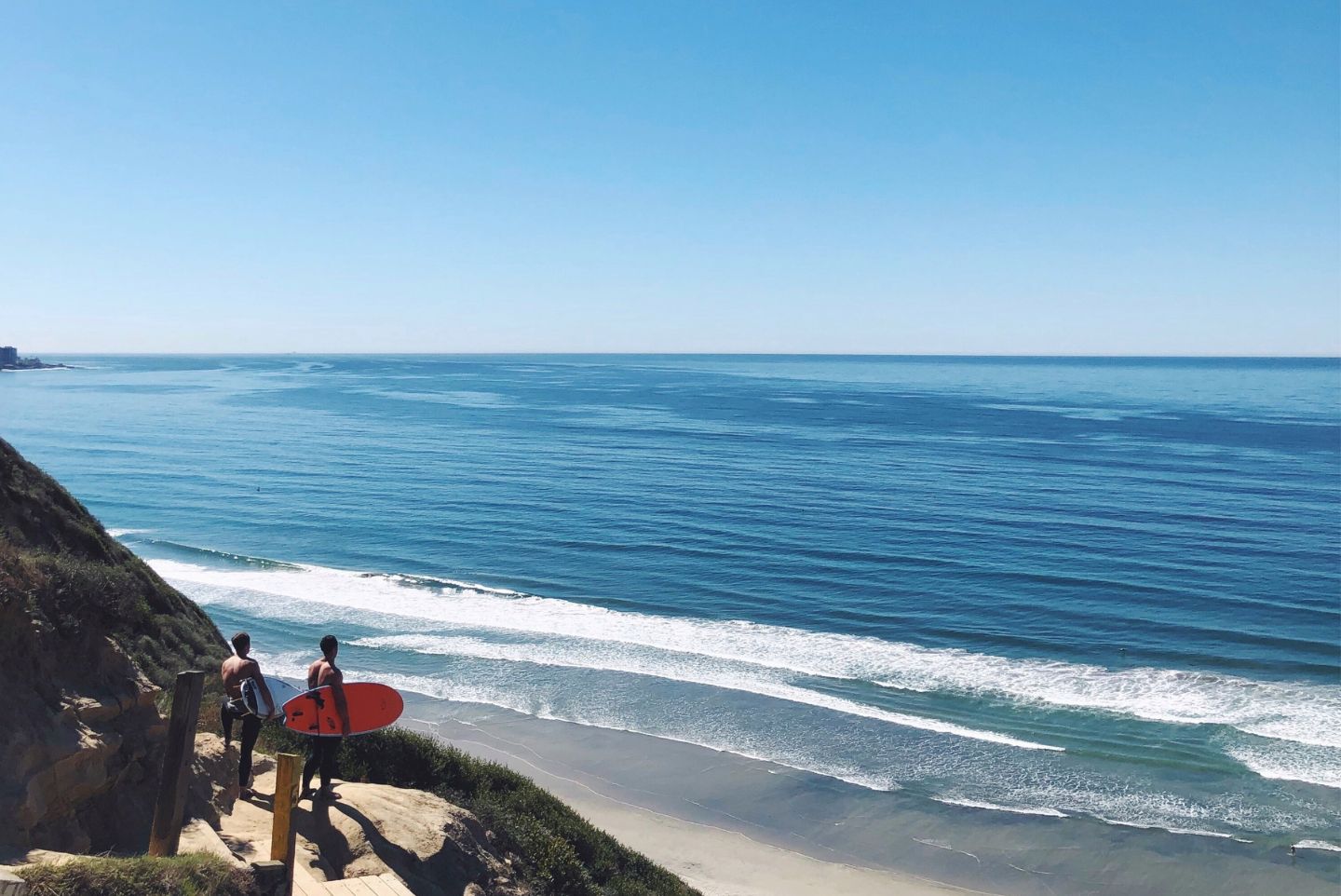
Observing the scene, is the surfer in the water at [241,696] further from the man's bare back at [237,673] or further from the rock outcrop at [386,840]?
the rock outcrop at [386,840]

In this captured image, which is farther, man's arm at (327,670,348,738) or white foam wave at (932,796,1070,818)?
white foam wave at (932,796,1070,818)

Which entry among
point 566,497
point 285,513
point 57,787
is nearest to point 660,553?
point 566,497

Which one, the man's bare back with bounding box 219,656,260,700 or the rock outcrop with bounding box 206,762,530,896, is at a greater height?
the man's bare back with bounding box 219,656,260,700

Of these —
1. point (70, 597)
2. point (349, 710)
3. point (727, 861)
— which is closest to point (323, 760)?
point (349, 710)

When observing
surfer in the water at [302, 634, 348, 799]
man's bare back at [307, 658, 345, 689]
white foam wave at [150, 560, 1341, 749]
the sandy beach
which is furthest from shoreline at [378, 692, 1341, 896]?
man's bare back at [307, 658, 345, 689]

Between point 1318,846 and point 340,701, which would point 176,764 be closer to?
point 340,701

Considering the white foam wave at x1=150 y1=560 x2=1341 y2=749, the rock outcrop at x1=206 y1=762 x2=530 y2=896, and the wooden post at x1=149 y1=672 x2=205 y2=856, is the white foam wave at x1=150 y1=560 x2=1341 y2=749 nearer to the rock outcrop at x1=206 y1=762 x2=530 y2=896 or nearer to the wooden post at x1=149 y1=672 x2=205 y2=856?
the rock outcrop at x1=206 y1=762 x2=530 y2=896

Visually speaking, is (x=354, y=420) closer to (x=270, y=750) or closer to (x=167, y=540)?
(x=167, y=540)
